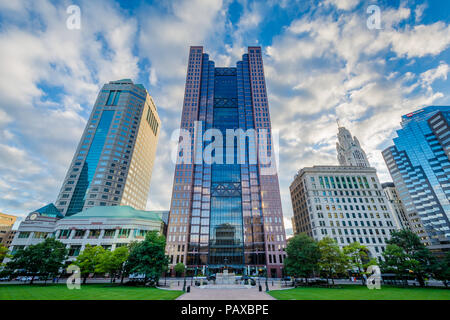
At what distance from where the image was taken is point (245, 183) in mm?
85875

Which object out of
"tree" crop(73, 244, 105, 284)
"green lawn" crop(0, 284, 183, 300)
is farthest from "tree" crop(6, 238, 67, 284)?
"green lawn" crop(0, 284, 183, 300)

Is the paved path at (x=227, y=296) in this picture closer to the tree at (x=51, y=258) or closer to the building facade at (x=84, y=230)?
the tree at (x=51, y=258)

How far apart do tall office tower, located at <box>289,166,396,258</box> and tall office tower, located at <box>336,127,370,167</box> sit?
6538 centimetres

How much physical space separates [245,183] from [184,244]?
1412 inches

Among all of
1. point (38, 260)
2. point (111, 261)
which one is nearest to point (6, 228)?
point (38, 260)

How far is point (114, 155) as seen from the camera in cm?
11150

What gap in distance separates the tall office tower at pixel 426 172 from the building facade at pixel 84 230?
5777 inches

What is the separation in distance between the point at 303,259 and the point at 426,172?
4800 inches

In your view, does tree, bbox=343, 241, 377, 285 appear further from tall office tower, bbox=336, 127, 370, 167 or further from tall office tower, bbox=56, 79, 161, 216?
tall office tower, bbox=336, 127, 370, 167

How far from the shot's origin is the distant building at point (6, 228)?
351ft

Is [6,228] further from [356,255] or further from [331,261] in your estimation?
[356,255]

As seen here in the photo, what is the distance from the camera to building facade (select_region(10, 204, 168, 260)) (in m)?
63.0
